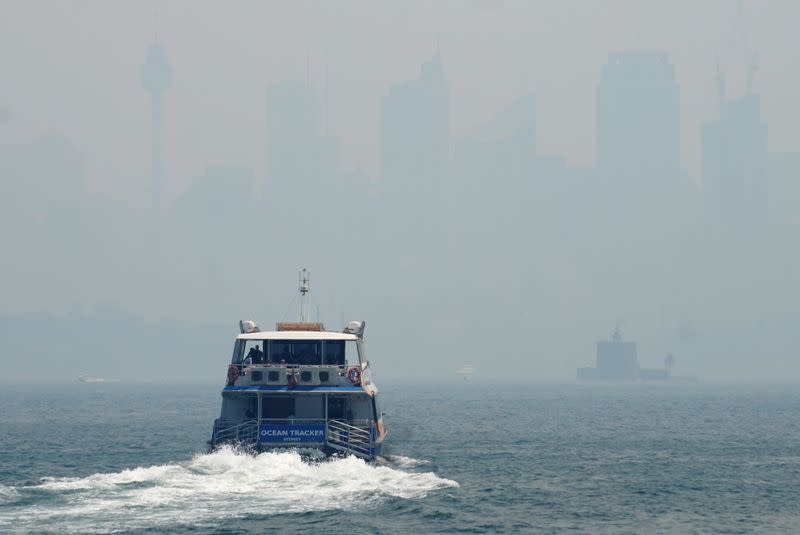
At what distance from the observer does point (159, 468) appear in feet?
166

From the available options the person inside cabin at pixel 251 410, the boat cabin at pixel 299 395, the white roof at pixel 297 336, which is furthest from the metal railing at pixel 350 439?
the white roof at pixel 297 336

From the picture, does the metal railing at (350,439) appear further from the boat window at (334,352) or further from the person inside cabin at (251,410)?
the boat window at (334,352)

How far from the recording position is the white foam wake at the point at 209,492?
129ft

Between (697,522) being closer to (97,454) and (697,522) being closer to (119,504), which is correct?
(119,504)

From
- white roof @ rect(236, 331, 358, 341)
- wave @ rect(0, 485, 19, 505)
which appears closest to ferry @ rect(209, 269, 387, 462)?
white roof @ rect(236, 331, 358, 341)

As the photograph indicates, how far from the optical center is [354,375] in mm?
52281

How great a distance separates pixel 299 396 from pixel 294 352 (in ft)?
12.9

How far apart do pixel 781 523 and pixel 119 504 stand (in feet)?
87.8

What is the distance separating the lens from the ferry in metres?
49.5

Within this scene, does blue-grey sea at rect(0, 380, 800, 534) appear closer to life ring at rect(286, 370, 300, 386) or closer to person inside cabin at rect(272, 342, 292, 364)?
life ring at rect(286, 370, 300, 386)

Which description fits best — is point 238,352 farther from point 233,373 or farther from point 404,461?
point 404,461

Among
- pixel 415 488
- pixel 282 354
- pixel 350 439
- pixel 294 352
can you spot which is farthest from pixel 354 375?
pixel 415 488

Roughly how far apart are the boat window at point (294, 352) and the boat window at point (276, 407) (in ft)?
10.3

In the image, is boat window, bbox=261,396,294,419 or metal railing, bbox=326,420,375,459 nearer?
metal railing, bbox=326,420,375,459
